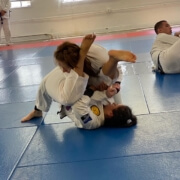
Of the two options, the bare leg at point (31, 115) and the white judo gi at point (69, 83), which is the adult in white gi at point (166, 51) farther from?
the bare leg at point (31, 115)

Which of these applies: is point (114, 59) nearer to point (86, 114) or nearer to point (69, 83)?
point (69, 83)

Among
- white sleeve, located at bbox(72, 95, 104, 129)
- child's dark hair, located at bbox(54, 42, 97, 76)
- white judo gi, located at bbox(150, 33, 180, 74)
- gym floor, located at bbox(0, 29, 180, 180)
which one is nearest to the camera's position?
gym floor, located at bbox(0, 29, 180, 180)

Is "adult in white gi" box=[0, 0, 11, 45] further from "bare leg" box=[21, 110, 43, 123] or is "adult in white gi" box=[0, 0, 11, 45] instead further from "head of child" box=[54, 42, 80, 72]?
"head of child" box=[54, 42, 80, 72]

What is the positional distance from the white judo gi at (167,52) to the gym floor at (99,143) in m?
0.31

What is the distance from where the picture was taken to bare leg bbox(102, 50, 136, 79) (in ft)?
8.48

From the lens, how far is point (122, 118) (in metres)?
2.98

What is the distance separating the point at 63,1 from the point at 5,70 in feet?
19.2

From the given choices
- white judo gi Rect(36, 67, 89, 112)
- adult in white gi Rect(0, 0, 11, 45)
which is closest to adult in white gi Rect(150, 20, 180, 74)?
white judo gi Rect(36, 67, 89, 112)

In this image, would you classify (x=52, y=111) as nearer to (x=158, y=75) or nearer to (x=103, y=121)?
(x=103, y=121)

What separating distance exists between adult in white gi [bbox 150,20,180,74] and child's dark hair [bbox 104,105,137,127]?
192 centimetres

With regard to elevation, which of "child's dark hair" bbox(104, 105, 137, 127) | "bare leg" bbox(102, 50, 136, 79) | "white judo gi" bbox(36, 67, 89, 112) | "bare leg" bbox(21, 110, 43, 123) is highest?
"bare leg" bbox(102, 50, 136, 79)

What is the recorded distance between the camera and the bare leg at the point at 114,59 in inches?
102

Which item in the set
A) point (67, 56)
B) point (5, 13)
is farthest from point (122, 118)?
point (5, 13)

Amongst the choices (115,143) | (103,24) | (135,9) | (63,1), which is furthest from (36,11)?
(115,143)
